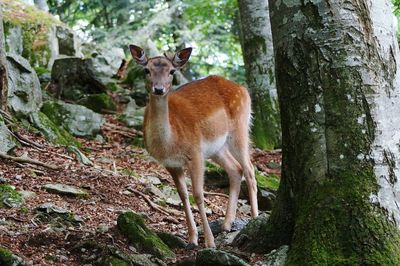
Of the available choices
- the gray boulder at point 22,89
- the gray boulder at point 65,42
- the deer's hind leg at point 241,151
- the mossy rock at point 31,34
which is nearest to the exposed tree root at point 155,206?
the deer's hind leg at point 241,151

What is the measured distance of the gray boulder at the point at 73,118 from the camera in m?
10.1

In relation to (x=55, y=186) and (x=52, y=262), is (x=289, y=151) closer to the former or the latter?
(x=52, y=262)

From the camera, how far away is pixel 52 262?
14.3 ft

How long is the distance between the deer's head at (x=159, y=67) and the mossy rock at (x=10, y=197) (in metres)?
1.65

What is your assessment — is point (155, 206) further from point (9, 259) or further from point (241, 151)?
point (9, 259)

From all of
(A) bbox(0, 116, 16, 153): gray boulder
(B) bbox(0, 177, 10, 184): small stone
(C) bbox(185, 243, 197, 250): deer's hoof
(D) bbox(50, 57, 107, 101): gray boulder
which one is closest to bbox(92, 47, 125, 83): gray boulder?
(D) bbox(50, 57, 107, 101): gray boulder

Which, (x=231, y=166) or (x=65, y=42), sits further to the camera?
(x=65, y=42)

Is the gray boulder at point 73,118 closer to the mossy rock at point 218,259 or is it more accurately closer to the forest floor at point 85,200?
the forest floor at point 85,200

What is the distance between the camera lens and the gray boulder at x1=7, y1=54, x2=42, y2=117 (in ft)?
29.6

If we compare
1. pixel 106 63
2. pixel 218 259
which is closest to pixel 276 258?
pixel 218 259

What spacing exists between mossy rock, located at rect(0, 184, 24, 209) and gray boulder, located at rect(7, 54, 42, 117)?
9.72ft

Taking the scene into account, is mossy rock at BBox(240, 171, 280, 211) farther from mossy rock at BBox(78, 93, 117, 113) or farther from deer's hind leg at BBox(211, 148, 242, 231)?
mossy rock at BBox(78, 93, 117, 113)

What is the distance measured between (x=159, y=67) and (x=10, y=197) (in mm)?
1904

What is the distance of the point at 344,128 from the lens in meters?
3.94
